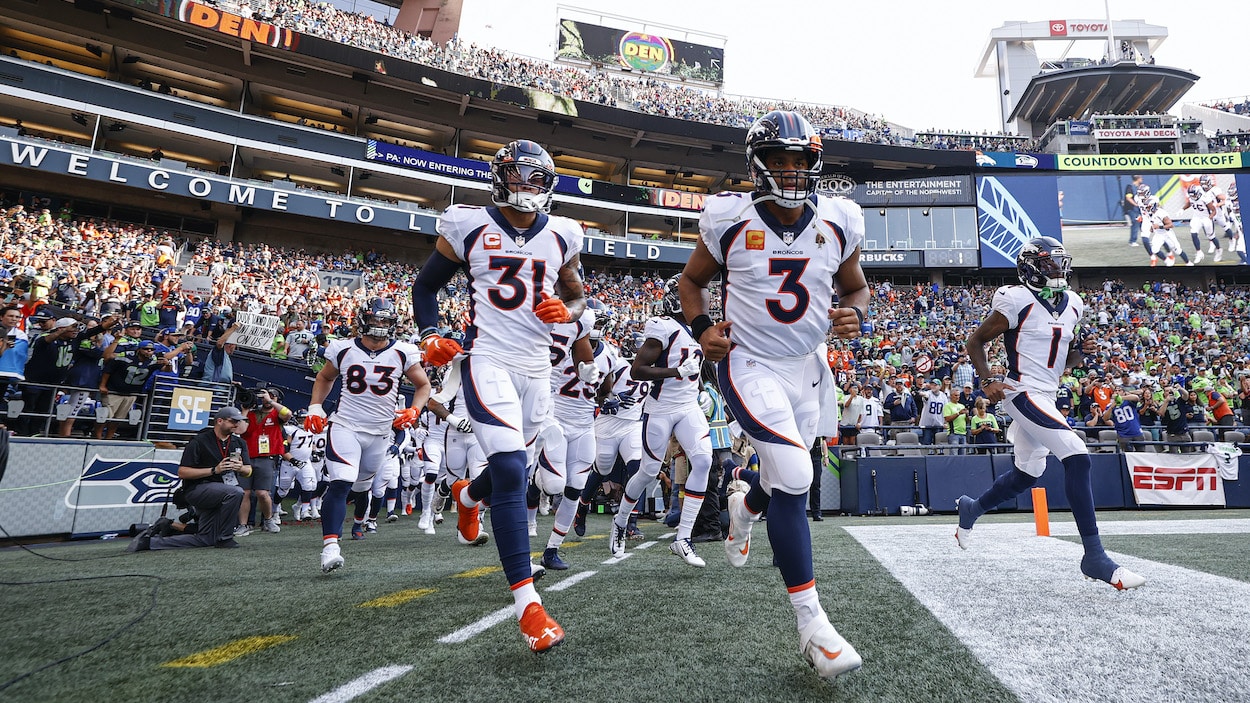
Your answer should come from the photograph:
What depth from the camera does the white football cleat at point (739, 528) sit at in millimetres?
3883

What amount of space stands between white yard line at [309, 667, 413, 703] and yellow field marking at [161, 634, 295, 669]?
712 millimetres

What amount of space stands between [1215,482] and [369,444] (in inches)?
575

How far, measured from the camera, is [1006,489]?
548 centimetres

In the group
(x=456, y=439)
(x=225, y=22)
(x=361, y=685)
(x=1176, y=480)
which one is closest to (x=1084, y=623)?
(x=361, y=685)

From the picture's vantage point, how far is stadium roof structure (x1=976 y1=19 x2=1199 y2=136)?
4509 cm

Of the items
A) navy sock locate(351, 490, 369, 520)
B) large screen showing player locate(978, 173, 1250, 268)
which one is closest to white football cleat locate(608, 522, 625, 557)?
navy sock locate(351, 490, 369, 520)

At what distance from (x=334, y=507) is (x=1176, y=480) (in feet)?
46.9

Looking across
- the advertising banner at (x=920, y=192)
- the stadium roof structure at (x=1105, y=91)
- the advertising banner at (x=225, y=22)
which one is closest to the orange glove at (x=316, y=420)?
the advertising banner at (x=225, y=22)

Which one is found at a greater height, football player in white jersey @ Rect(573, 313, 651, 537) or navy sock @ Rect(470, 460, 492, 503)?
football player in white jersey @ Rect(573, 313, 651, 537)

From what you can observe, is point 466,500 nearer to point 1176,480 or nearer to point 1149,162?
point 1176,480

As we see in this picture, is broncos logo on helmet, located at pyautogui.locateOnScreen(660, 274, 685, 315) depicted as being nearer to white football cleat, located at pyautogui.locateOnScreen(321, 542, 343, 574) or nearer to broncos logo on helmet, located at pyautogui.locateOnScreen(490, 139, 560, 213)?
broncos logo on helmet, located at pyautogui.locateOnScreen(490, 139, 560, 213)

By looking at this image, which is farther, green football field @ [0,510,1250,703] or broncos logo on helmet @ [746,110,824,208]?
broncos logo on helmet @ [746,110,824,208]

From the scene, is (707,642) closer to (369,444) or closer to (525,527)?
(525,527)

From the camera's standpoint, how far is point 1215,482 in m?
12.1
